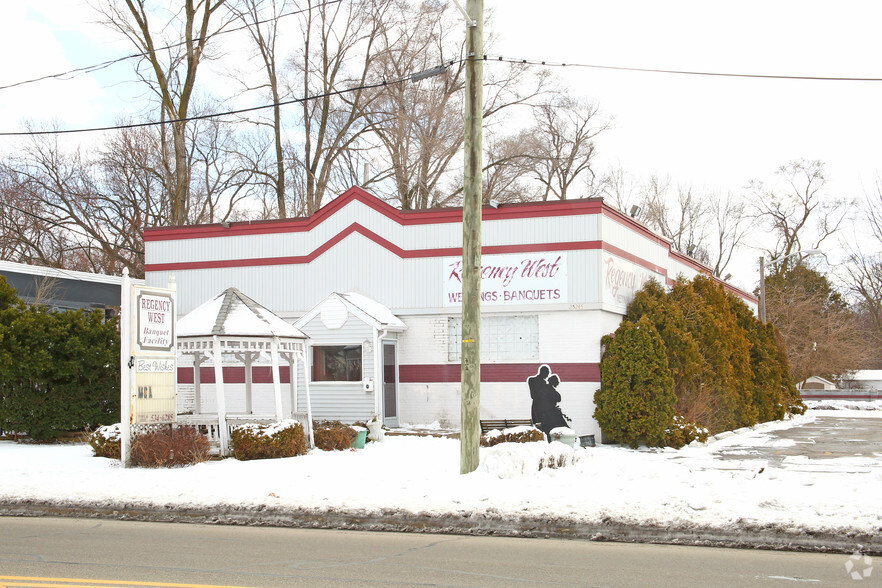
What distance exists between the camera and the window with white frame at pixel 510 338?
21594 mm

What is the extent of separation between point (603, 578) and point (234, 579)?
329 cm

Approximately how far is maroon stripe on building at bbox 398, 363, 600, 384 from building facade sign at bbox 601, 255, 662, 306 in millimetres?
1792

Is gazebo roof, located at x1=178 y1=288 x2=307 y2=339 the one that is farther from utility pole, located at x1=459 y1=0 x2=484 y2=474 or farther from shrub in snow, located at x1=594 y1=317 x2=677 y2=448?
shrub in snow, located at x1=594 y1=317 x2=677 y2=448

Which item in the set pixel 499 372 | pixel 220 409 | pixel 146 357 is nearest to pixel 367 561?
pixel 220 409

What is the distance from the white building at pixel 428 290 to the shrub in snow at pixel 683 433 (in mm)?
1946

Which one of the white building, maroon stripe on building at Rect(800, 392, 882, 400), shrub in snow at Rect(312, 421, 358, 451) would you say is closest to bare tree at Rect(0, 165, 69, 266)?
the white building

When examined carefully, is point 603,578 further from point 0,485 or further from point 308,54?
point 308,54

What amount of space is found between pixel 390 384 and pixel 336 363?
1495 mm

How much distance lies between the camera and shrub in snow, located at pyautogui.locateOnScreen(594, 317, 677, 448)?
19.6 meters

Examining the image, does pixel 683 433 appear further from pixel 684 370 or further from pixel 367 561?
pixel 367 561

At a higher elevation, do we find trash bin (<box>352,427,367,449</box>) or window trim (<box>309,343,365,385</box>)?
window trim (<box>309,343,365,385</box>)

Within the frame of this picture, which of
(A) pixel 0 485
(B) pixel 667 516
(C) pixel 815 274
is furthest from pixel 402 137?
(C) pixel 815 274

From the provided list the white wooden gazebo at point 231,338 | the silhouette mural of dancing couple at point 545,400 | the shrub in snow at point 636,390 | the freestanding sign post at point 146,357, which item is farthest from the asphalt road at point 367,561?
the silhouette mural of dancing couple at point 545,400

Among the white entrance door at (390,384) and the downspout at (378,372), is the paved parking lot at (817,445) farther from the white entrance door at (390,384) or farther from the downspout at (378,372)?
the white entrance door at (390,384)
